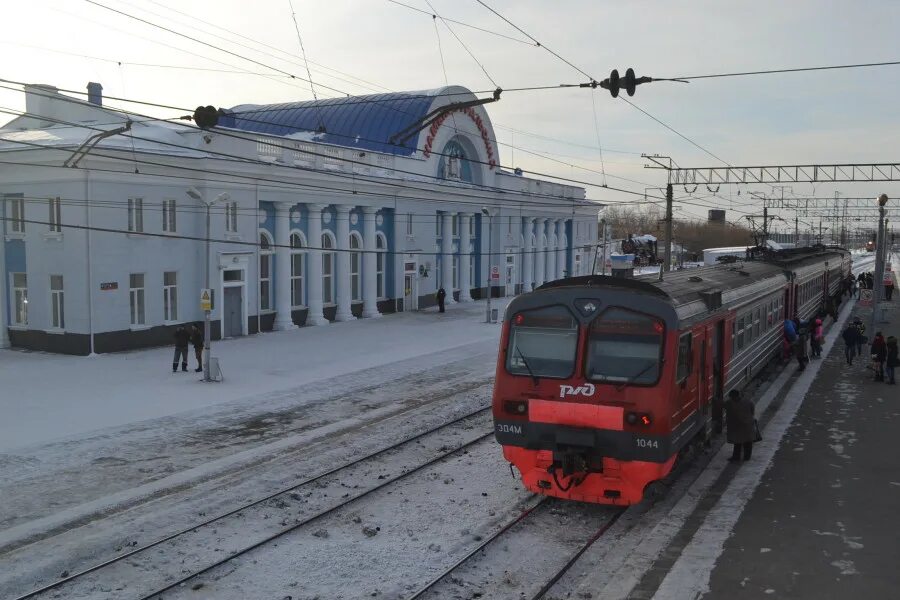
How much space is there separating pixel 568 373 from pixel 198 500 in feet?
18.8

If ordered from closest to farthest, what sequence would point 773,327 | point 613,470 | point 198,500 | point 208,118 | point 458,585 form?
point 458,585 → point 613,470 → point 198,500 → point 208,118 → point 773,327

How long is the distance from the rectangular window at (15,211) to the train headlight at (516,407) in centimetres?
2065

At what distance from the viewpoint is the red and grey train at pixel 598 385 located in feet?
31.7

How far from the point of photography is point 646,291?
10.1 metres

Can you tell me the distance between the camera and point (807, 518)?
1006cm

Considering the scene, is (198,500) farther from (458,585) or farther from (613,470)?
(613,470)

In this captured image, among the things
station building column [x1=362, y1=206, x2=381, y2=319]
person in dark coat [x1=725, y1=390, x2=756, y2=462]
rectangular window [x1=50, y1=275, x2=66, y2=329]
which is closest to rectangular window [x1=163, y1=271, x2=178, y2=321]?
rectangular window [x1=50, y1=275, x2=66, y2=329]

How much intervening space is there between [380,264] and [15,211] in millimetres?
16724

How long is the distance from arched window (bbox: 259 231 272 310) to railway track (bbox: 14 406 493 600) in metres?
17.0

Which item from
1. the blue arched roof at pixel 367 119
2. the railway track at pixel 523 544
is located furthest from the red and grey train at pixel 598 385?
the blue arched roof at pixel 367 119

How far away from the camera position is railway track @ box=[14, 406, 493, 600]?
8.32 meters

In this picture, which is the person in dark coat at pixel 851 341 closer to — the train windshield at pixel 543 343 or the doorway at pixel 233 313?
the train windshield at pixel 543 343

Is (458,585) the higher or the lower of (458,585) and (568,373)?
the lower

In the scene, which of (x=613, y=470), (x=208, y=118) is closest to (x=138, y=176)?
(x=208, y=118)
